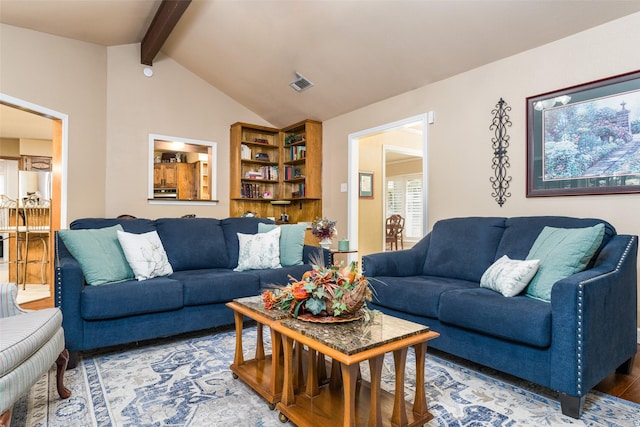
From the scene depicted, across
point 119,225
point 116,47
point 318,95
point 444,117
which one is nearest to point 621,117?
point 444,117

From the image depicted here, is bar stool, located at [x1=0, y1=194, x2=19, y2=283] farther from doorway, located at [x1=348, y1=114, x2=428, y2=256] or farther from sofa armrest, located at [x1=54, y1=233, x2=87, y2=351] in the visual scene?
doorway, located at [x1=348, y1=114, x2=428, y2=256]

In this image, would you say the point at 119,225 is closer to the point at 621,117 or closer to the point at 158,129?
the point at 158,129

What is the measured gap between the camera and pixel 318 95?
205 inches

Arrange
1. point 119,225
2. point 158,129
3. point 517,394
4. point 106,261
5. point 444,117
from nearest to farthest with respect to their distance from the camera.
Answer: point 517,394
point 106,261
point 119,225
point 444,117
point 158,129

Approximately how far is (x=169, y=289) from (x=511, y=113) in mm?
3395

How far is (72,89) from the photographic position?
4.39 metres

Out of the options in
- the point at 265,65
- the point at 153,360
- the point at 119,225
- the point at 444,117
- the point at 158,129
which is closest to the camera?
the point at 153,360

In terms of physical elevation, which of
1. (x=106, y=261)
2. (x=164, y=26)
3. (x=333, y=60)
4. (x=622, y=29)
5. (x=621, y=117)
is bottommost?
(x=106, y=261)

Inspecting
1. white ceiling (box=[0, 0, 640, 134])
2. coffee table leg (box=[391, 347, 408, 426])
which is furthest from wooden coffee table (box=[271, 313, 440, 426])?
white ceiling (box=[0, 0, 640, 134])

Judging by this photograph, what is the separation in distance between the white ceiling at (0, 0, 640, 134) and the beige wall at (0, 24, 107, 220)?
0.54 ft

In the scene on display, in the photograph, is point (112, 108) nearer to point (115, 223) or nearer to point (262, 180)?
point (262, 180)

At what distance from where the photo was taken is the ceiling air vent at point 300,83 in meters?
4.95

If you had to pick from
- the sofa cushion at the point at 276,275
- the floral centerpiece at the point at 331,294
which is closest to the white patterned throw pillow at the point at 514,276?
the floral centerpiece at the point at 331,294

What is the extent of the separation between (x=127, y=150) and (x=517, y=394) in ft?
17.2
